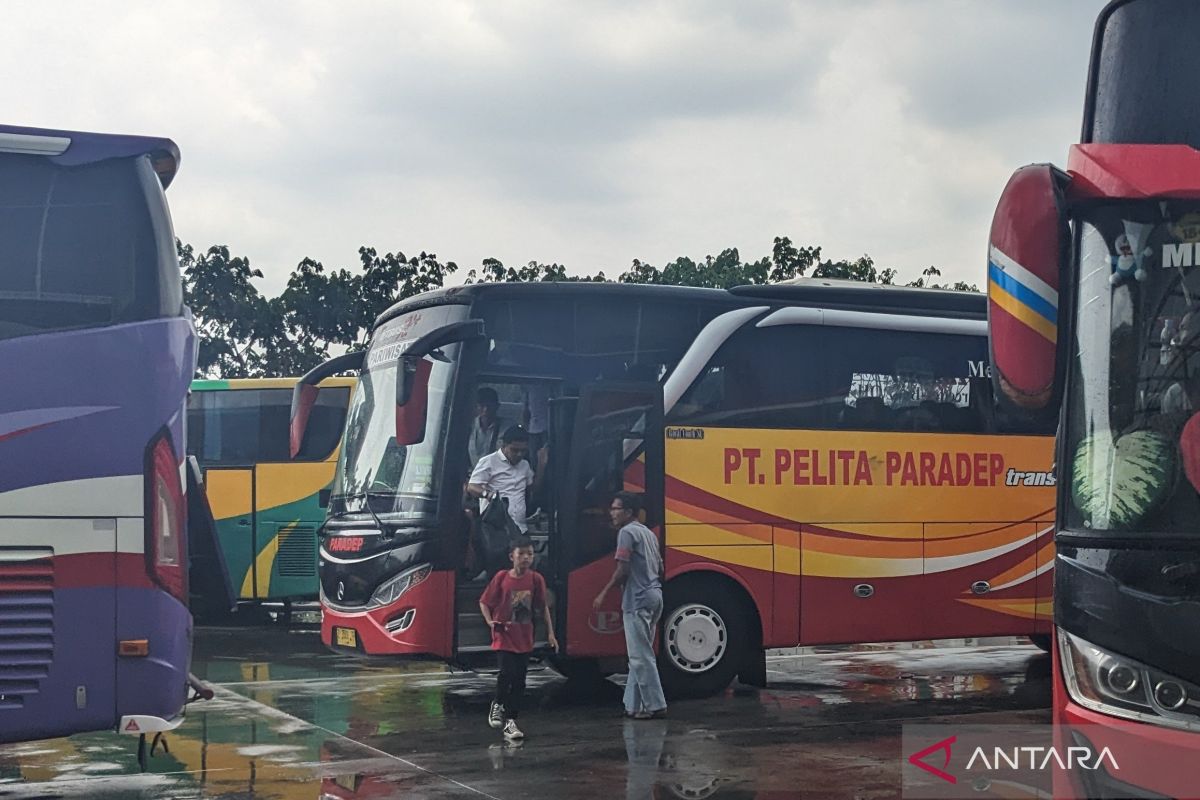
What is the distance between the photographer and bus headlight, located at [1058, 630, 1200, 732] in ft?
17.1

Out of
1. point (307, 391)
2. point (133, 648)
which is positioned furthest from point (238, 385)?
point (133, 648)

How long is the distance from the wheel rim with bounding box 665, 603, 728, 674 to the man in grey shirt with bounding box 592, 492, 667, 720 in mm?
1161

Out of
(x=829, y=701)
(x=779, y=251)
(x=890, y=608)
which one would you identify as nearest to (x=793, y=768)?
(x=829, y=701)

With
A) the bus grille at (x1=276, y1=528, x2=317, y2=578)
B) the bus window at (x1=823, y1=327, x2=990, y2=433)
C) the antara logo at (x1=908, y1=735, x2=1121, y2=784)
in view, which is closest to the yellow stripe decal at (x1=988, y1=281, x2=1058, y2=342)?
the antara logo at (x1=908, y1=735, x2=1121, y2=784)

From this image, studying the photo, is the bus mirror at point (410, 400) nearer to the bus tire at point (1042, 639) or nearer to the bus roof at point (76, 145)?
the bus roof at point (76, 145)

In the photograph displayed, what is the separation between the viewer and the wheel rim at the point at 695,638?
13453 mm

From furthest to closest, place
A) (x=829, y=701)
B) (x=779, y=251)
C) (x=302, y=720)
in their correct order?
(x=779, y=251) < (x=829, y=701) < (x=302, y=720)

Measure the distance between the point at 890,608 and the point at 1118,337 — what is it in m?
8.77

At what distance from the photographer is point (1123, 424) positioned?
5656 millimetres

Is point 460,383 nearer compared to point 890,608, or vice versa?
point 460,383

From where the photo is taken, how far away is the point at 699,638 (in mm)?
13539

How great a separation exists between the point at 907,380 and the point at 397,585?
493 centimetres

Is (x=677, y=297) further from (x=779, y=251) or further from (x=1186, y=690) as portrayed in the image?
(x=779, y=251)

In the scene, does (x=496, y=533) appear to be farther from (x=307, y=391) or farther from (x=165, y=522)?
(x=165, y=522)
